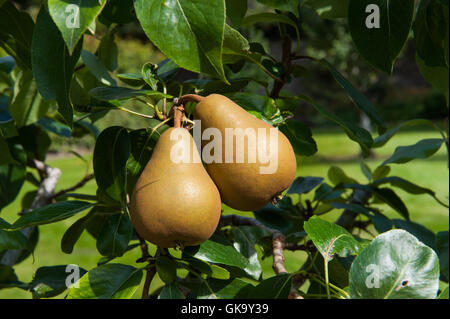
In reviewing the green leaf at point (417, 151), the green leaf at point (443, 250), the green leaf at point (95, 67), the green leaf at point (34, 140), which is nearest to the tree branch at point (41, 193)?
the green leaf at point (34, 140)

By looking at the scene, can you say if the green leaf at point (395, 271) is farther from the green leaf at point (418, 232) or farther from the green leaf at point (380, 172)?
the green leaf at point (380, 172)

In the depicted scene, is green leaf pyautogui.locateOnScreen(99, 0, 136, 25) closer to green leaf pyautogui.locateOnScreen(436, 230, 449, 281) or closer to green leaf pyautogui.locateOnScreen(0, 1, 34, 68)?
green leaf pyautogui.locateOnScreen(0, 1, 34, 68)

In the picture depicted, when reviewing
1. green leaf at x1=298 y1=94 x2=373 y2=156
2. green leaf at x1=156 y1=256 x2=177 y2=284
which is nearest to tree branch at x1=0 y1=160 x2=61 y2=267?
green leaf at x1=156 y1=256 x2=177 y2=284

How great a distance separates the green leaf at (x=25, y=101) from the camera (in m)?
1.19

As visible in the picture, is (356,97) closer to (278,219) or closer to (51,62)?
(278,219)

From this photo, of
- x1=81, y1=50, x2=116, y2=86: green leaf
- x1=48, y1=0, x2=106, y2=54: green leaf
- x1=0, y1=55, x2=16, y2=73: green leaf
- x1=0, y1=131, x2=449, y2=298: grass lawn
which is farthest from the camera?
x1=0, y1=131, x2=449, y2=298: grass lawn

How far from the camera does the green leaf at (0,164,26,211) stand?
55.4 inches

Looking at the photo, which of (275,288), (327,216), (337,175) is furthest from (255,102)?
(327,216)

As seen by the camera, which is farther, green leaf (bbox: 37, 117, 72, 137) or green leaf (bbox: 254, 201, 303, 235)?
green leaf (bbox: 37, 117, 72, 137)

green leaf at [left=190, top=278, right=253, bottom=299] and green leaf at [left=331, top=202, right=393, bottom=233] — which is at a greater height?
green leaf at [left=190, top=278, right=253, bottom=299]

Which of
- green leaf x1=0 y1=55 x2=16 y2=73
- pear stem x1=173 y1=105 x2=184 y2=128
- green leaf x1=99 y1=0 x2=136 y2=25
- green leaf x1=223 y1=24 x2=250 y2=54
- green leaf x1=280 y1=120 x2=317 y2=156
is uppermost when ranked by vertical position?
green leaf x1=99 y1=0 x2=136 y2=25

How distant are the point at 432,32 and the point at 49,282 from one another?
3.06 feet
